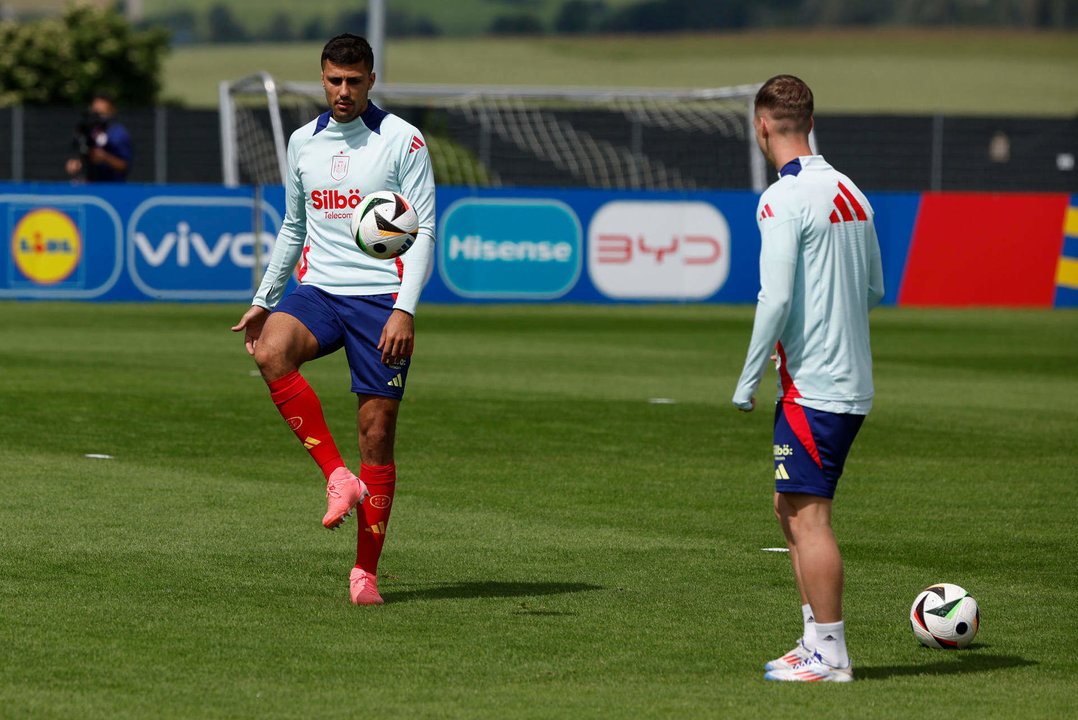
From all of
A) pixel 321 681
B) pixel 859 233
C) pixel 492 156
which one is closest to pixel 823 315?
pixel 859 233

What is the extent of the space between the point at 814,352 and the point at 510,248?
58.7ft

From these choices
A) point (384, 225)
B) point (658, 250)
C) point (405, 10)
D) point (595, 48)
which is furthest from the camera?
point (405, 10)

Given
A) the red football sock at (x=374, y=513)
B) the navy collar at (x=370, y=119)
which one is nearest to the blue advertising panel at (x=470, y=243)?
the navy collar at (x=370, y=119)

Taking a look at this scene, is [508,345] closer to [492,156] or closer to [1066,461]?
[1066,461]

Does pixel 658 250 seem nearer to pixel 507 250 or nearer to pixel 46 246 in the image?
pixel 507 250

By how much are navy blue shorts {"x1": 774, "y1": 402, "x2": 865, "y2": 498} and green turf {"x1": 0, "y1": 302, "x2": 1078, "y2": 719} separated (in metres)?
0.67

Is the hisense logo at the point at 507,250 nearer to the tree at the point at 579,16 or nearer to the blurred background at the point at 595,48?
the blurred background at the point at 595,48

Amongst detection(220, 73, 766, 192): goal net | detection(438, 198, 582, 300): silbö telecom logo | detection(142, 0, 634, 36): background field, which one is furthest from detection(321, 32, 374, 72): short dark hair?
detection(142, 0, 634, 36): background field

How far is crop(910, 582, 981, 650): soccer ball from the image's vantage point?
5.95 meters

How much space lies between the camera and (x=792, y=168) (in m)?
5.33

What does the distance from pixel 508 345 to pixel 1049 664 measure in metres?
12.4

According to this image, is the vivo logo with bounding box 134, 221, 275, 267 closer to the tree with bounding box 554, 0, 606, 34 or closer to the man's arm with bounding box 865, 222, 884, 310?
the man's arm with bounding box 865, 222, 884, 310

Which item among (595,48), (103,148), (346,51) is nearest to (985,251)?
(103,148)

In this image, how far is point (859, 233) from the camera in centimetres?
539
